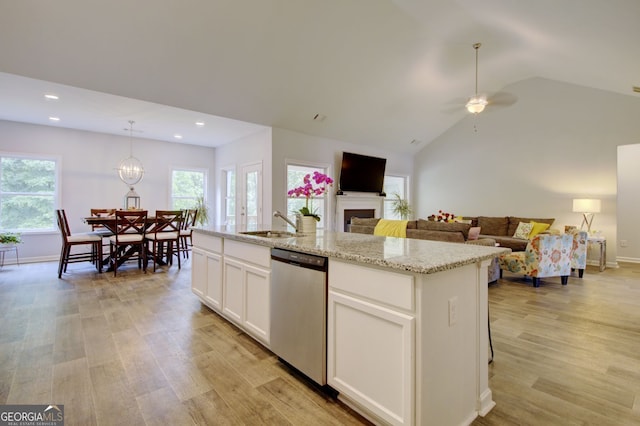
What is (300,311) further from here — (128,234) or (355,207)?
(355,207)

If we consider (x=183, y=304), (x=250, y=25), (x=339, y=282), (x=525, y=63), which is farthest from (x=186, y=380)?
(x=525, y=63)

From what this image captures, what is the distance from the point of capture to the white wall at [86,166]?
18.7 ft

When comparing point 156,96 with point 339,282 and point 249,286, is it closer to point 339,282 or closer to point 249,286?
point 249,286

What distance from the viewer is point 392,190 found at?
841cm

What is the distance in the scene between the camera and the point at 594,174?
5.88m

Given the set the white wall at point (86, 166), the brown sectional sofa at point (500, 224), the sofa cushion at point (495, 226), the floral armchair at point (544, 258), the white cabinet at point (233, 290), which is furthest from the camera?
the sofa cushion at point (495, 226)

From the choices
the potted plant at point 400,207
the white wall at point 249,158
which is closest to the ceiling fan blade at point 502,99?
the potted plant at point 400,207

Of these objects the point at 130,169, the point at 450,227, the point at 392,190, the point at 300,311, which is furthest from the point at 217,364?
the point at 392,190

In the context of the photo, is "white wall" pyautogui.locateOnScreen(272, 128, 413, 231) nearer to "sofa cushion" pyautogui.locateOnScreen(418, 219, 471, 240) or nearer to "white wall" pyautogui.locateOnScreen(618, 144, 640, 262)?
"sofa cushion" pyautogui.locateOnScreen(418, 219, 471, 240)

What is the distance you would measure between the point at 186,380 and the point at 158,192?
615 cm

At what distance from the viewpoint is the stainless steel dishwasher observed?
5.77ft

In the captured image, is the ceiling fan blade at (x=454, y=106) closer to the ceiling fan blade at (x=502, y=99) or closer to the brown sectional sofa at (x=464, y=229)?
the ceiling fan blade at (x=502, y=99)

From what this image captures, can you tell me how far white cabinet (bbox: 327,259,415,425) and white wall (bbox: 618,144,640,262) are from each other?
7.70 metres

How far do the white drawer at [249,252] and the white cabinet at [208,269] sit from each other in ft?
0.69
